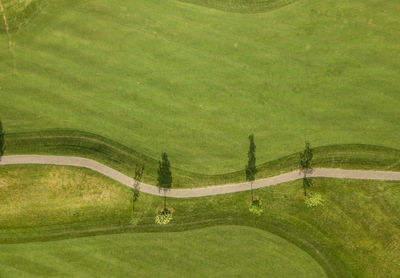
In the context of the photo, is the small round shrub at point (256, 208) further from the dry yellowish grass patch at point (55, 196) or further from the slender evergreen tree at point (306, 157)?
the dry yellowish grass patch at point (55, 196)

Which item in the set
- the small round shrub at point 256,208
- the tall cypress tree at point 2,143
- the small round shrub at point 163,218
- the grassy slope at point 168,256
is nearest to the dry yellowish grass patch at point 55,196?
the tall cypress tree at point 2,143

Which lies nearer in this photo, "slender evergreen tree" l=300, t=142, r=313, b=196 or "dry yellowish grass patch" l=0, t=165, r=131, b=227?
"slender evergreen tree" l=300, t=142, r=313, b=196

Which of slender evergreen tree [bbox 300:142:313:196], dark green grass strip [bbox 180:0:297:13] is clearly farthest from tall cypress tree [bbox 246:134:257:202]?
dark green grass strip [bbox 180:0:297:13]

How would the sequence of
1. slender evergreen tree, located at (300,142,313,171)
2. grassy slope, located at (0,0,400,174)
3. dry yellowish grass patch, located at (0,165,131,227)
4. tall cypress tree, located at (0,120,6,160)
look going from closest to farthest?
grassy slope, located at (0,0,400,174)
slender evergreen tree, located at (300,142,313,171)
dry yellowish grass patch, located at (0,165,131,227)
tall cypress tree, located at (0,120,6,160)

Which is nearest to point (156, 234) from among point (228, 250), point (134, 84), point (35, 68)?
point (228, 250)

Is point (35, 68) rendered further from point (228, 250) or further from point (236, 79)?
point (228, 250)

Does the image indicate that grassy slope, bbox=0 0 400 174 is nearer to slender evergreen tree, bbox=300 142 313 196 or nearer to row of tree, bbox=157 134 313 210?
row of tree, bbox=157 134 313 210

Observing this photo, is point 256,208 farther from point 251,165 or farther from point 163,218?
point 163,218
